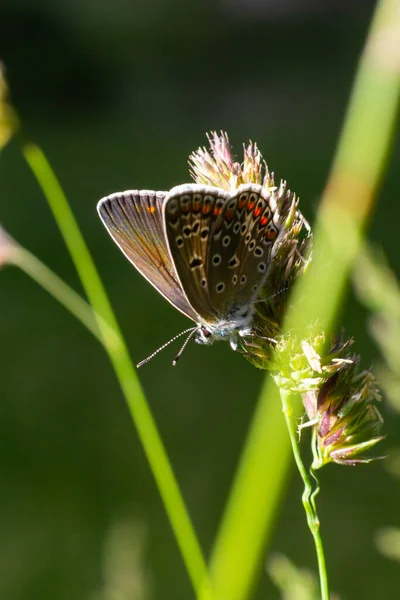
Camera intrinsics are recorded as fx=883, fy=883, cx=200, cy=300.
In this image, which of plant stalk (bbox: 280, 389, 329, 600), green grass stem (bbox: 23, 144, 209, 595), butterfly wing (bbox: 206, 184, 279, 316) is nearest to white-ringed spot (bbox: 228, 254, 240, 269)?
butterfly wing (bbox: 206, 184, 279, 316)

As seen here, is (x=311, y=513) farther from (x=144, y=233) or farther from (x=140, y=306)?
(x=140, y=306)

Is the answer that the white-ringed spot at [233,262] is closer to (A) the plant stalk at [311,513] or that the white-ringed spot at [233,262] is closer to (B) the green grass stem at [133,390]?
(B) the green grass stem at [133,390]

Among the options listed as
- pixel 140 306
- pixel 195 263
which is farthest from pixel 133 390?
pixel 140 306

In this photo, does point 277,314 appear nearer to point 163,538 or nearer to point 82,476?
point 163,538

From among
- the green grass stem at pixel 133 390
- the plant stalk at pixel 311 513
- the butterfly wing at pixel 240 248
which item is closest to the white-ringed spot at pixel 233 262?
the butterfly wing at pixel 240 248

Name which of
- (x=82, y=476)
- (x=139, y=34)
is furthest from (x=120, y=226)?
(x=139, y=34)

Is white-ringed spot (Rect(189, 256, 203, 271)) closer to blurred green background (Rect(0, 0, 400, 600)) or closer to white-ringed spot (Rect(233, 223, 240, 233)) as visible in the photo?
white-ringed spot (Rect(233, 223, 240, 233))
